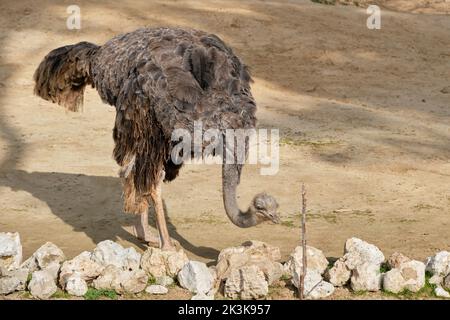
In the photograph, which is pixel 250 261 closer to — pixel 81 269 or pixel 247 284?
pixel 247 284

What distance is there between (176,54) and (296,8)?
10.4m

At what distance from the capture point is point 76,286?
633cm

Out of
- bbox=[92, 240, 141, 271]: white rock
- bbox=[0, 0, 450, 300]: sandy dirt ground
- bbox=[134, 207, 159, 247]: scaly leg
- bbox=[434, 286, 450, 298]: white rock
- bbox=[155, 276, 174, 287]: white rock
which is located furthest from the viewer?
bbox=[0, 0, 450, 300]: sandy dirt ground

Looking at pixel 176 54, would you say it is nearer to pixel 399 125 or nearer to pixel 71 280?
pixel 71 280

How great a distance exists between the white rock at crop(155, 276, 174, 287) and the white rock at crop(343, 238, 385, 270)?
121 cm

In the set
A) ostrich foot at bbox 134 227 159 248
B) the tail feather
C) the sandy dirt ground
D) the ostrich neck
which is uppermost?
the tail feather

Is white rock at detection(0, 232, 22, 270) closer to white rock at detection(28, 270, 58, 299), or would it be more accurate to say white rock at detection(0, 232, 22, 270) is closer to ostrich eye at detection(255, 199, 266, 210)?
white rock at detection(28, 270, 58, 299)

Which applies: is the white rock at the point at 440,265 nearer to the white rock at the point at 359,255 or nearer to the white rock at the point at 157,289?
the white rock at the point at 359,255

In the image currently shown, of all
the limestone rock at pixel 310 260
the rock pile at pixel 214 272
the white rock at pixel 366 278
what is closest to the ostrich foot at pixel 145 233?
the rock pile at pixel 214 272

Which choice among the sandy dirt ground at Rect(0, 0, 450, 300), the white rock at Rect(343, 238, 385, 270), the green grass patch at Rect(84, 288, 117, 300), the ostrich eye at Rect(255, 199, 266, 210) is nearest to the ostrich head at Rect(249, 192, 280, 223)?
the ostrich eye at Rect(255, 199, 266, 210)

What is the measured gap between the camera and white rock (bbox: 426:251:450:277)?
6.53 m

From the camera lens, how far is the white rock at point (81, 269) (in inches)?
254

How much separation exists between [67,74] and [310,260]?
308 centimetres

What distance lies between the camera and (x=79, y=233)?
26.6 ft
